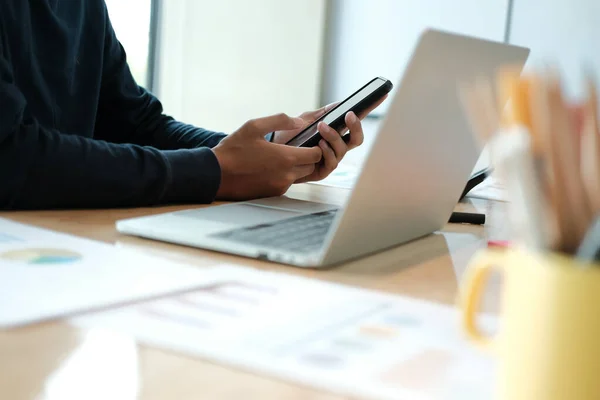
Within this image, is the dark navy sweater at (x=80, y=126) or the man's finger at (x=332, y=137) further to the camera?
the man's finger at (x=332, y=137)

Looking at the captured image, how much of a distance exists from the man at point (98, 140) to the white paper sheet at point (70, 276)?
0.59ft

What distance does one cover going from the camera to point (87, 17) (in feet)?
4.03

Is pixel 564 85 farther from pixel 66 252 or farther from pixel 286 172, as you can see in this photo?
pixel 286 172

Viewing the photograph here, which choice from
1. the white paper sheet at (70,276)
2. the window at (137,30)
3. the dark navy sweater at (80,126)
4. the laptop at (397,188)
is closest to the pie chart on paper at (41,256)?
the white paper sheet at (70,276)

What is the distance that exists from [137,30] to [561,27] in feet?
5.49

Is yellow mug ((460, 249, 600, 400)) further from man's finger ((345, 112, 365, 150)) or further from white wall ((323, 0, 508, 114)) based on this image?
white wall ((323, 0, 508, 114))

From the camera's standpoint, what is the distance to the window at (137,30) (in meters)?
2.90

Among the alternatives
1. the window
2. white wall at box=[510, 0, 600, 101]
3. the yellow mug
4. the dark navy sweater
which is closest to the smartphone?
the dark navy sweater

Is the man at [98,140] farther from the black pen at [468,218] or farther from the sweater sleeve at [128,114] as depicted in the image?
the black pen at [468,218]

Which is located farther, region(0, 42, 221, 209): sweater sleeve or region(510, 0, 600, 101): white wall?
region(510, 0, 600, 101): white wall

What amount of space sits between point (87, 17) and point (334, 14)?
204 centimetres

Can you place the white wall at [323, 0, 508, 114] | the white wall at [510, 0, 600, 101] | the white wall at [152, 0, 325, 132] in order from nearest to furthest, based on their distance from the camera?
the white wall at [510, 0, 600, 101], the white wall at [323, 0, 508, 114], the white wall at [152, 0, 325, 132]

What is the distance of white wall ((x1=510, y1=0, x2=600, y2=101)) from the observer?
266 centimetres

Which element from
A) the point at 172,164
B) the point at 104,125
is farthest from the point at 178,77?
the point at 172,164
